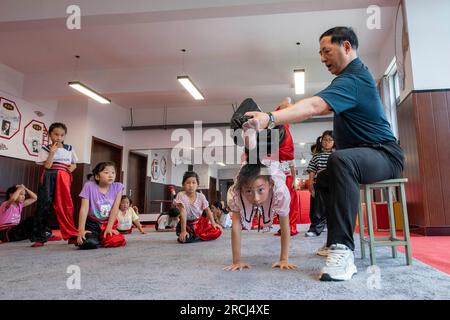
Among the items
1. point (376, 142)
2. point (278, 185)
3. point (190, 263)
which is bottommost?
point (190, 263)

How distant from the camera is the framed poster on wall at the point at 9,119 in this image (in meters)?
5.67

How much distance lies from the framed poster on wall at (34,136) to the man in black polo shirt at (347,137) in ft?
20.9

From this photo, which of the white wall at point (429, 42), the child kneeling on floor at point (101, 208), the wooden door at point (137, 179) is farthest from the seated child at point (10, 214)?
the wooden door at point (137, 179)

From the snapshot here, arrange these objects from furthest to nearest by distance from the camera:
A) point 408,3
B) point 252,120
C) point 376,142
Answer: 1. point 408,3
2. point 376,142
3. point 252,120

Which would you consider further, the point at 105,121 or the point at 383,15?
the point at 105,121

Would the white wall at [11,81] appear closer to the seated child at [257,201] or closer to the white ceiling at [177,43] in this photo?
the white ceiling at [177,43]

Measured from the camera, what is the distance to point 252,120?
109 centimetres

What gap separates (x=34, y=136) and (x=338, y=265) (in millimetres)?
6785

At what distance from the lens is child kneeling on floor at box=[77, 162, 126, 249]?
265cm

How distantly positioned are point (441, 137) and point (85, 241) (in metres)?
3.69

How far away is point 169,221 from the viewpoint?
5418 mm
